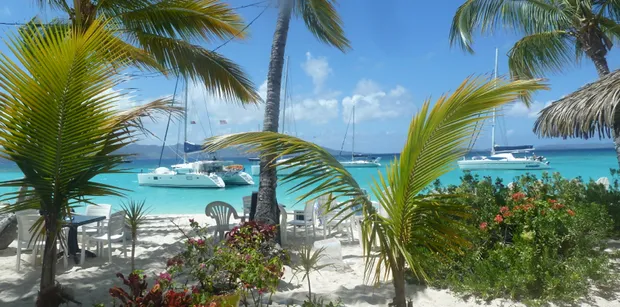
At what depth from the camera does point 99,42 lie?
8.80 feet

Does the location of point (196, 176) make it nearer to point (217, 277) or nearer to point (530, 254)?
point (217, 277)

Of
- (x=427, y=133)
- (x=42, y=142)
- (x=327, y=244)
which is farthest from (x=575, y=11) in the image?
(x=42, y=142)

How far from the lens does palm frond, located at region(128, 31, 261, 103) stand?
21.9ft

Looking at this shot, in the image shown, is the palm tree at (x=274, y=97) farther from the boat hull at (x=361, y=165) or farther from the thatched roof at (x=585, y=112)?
the boat hull at (x=361, y=165)

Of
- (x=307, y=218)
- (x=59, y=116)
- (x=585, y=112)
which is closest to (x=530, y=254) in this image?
(x=585, y=112)

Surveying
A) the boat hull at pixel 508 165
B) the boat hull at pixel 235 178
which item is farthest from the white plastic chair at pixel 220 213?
the boat hull at pixel 508 165

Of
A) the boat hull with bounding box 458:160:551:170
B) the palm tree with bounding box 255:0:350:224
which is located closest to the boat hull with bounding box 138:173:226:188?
the palm tree with bounding box 255:0:350:224

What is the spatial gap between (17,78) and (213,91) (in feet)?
15.2

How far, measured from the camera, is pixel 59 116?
260 cm

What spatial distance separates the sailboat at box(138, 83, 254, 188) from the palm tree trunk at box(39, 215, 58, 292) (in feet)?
77.2

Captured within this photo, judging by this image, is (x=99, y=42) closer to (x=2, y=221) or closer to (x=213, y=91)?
(x=213, y=91)

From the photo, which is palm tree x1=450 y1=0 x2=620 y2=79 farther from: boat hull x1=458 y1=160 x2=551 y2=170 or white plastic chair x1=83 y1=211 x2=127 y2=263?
boat hull x1=458 y1=160 x2=551 y2=170

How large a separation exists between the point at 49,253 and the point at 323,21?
653cm

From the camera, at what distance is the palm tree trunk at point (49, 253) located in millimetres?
2832
